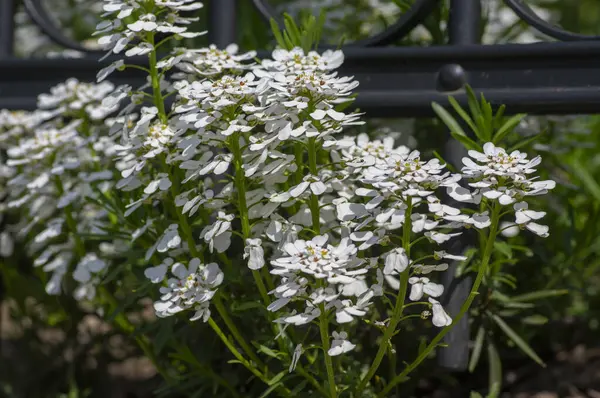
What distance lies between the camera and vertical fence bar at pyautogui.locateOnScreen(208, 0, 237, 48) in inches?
86.3

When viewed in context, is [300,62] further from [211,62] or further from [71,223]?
[71,223]

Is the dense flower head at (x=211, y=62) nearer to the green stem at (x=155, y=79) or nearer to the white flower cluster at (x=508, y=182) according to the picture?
the green stem at (x=155, y=79)

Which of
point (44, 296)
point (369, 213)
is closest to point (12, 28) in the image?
point (44, 296)

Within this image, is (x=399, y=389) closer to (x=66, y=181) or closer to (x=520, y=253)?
(x=520, y=253)

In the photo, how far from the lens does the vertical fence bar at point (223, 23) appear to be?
2.19 m

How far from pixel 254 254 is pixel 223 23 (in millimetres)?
863

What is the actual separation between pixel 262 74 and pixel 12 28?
3.73ft

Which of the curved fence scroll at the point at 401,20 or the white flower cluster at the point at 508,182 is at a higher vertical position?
the curved fence scroll at the point at 401,20

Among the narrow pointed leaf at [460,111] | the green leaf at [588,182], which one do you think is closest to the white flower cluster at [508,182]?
the narrow pointed leaf at [460,111]

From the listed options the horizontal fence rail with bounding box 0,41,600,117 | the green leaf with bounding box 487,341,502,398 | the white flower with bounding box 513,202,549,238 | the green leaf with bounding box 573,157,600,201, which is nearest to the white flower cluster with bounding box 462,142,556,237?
the white flower with bounding box 513,202,549,238

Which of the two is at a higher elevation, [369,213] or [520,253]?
[369,213]

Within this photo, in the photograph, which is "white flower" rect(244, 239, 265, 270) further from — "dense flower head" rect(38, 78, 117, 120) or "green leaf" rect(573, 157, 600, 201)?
"green leaf" rect(573, 157, 600, 201)

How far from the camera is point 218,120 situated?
1.61m

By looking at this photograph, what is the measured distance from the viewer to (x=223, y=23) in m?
2.20
